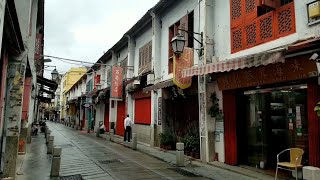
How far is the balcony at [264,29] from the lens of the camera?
9.09m

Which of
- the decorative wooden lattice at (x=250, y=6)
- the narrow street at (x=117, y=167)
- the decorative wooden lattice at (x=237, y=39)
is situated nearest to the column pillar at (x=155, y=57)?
the narrow street at (x=117, y=167)

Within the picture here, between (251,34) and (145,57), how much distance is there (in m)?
10.7

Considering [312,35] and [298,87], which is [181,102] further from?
[312,35]

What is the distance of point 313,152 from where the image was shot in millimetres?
8250

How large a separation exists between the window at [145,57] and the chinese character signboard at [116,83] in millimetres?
2166

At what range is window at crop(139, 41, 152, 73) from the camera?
19692 millimetres

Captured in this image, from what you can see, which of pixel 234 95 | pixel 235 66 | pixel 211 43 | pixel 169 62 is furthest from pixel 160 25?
pixel 235 66

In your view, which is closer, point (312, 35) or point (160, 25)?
point (312, 35)

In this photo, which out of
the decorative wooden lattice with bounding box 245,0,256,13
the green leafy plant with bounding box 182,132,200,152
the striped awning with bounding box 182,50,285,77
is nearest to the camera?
the striped awning with bounding box 182,50,285,77

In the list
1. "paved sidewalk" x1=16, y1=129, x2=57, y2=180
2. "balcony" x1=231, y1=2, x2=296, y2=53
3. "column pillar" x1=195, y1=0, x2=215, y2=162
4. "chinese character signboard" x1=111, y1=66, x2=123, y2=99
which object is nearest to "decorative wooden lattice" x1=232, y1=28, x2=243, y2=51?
"balcony" x1=231, y1=2, x2=296, y2=53

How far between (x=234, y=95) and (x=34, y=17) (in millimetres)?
10145

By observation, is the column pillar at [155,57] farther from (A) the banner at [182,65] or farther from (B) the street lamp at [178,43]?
(B) the street lamp at [178,43]

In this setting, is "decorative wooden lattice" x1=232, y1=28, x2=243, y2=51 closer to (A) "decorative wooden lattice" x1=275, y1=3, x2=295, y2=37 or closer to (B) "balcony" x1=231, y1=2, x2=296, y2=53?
(B) "balcony" x1=231, y1=2, x2=296, y2=53

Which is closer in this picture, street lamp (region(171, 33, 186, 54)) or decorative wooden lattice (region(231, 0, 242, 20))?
decorative wooden lattice (region(231, 0, 242, 20))
